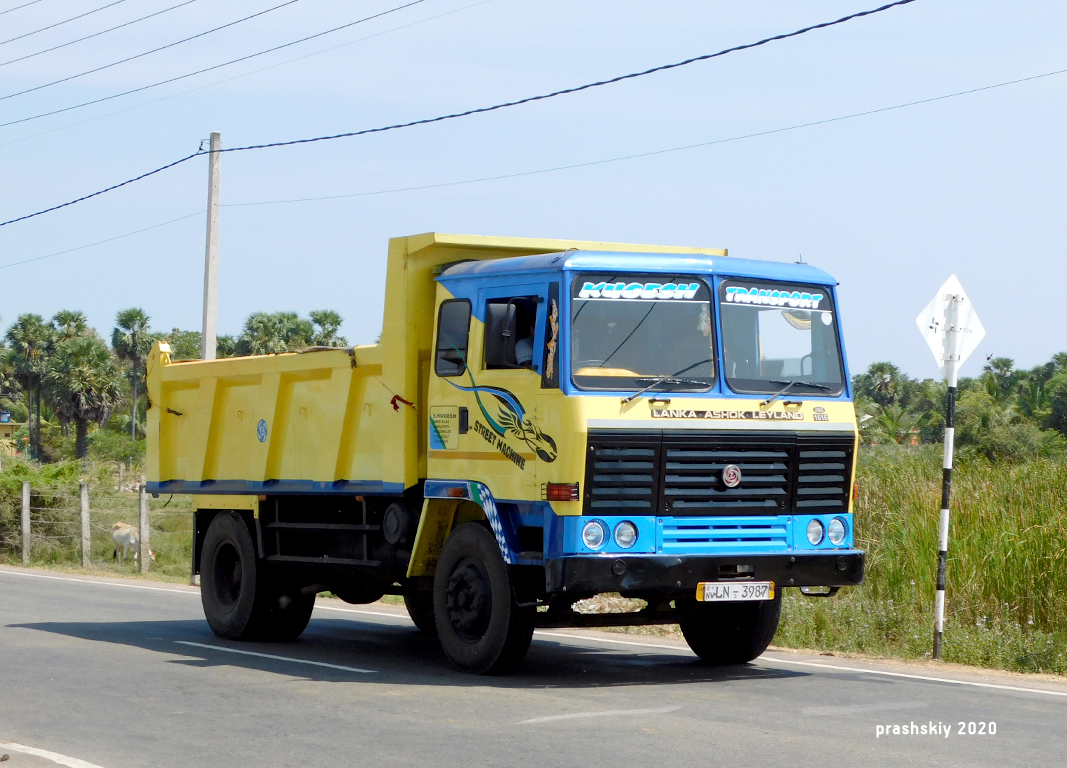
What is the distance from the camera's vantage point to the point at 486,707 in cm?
862

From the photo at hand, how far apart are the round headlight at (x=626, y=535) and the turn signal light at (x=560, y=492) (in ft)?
1.32

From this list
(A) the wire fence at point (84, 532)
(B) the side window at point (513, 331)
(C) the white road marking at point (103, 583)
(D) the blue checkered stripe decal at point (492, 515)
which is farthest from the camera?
(A) the wire fence at point (84, 532)

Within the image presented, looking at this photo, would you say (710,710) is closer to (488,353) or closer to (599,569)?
(599,569)

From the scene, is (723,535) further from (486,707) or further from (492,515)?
(486,707)

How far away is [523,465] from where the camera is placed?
31.6 feet

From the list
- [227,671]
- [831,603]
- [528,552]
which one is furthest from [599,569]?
[831,603]

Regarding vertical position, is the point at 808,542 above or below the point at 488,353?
below

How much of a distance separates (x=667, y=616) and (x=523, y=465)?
1685 millimetres

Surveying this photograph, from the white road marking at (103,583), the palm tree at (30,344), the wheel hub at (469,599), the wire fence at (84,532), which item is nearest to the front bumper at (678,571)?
the wheel hub at (469,599)

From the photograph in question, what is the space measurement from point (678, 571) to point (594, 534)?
653 mm

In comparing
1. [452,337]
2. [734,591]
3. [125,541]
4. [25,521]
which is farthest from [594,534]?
[25,521]

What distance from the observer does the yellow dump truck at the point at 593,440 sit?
9.38m

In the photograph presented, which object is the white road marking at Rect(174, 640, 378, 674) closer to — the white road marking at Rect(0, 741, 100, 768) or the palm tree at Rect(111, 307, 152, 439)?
the white road marking at Rect(0, 741, 100, 768)

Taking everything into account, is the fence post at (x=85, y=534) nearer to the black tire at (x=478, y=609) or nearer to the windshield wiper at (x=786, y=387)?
the black tire at (x=478, y=609)
